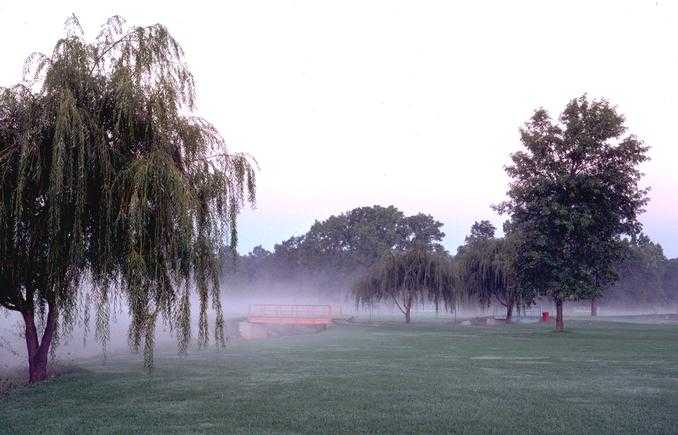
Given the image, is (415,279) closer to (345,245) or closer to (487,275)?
(487,275)

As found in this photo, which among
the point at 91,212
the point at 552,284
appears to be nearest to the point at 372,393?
the point at 91,212

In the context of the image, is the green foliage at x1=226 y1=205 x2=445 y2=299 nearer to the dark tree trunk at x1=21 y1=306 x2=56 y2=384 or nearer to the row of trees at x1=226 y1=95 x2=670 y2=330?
the row of trees at x1=226 y1=95 x2=670 y2=330

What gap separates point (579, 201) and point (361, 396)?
27.2m

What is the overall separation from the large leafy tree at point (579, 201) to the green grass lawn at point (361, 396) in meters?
14.9

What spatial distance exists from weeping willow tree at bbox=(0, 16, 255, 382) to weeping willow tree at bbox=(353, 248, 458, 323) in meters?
35.0

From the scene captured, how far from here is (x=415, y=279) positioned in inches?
1912

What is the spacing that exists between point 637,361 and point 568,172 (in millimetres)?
18594

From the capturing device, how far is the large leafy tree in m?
34.7

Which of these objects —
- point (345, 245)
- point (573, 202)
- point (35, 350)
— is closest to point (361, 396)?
point (35, 350)

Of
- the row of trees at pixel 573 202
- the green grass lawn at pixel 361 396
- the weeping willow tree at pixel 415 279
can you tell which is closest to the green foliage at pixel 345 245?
the weeping willow tree at pixel 415 279

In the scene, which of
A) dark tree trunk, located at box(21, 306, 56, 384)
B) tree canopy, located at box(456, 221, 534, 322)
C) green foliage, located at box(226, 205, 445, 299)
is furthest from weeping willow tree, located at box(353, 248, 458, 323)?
green foliage, located at box(226, 205, 445, 299)

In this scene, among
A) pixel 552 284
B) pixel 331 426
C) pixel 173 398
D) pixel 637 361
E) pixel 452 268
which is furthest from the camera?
pixel 452 268

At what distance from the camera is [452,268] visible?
156 feet

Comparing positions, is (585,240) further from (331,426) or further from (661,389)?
(331,426)
